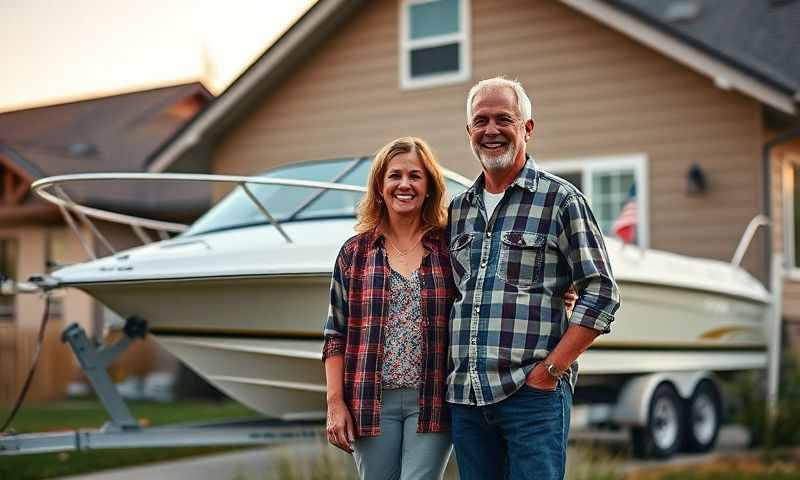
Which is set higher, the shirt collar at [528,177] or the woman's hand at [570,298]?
the shirt collar at [528,177]

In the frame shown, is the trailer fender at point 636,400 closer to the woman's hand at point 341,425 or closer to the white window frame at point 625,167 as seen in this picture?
the white window frame at point 625,167

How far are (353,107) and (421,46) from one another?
47.2 inches

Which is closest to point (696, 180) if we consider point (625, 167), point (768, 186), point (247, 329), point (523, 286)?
point (768, 186)

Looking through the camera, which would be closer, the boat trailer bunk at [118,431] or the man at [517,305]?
the man at [517,305]

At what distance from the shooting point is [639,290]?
25.8ft

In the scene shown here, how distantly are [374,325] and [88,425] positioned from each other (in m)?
8.52

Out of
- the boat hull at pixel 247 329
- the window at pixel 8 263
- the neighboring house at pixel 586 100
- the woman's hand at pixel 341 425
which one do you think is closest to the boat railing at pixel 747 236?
the neighboring house at pixel 586 100

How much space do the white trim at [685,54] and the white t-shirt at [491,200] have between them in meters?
8.09

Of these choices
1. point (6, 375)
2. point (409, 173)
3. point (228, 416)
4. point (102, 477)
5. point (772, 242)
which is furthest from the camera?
point (6, 375)

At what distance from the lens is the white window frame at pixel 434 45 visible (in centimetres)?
1294

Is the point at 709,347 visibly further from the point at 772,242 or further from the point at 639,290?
the point at 772,242

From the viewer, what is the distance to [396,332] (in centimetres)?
347

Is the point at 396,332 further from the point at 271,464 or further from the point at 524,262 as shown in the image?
the point at 271,464

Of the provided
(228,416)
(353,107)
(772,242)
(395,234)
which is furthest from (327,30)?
(395,234)
